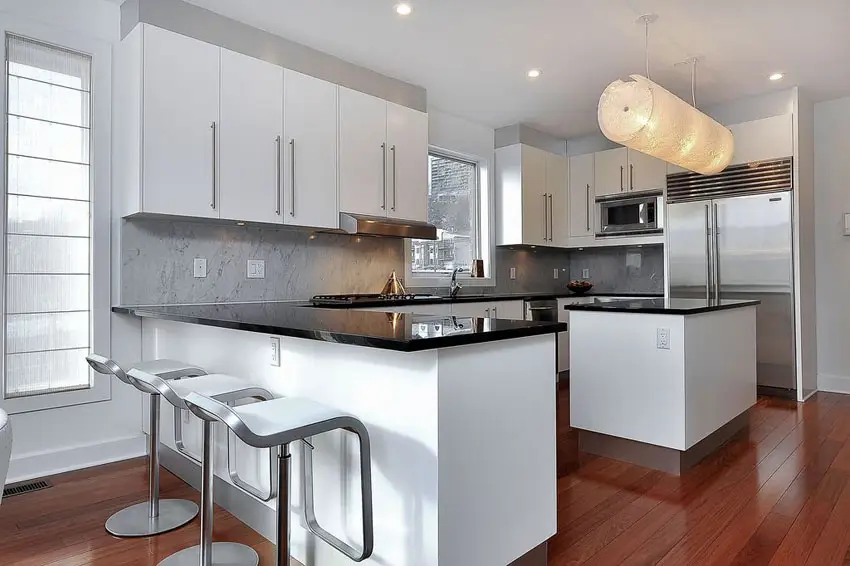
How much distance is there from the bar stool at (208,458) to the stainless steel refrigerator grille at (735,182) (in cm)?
434

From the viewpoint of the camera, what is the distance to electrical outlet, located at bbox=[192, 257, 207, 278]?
3273mm

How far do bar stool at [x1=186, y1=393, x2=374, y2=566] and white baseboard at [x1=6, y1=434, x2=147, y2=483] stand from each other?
Result: 1.79 metres

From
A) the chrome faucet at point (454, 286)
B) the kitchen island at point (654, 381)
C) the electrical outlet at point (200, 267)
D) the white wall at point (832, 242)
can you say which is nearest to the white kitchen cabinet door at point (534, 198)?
the chrome faucet at point (454, 286)

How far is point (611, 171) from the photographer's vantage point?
556 centimetres

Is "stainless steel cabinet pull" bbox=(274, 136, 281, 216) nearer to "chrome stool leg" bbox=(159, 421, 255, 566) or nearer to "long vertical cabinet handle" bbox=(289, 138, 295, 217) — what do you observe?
"long vertical cabinet handle" bbox=(289, 138, 295, 217)

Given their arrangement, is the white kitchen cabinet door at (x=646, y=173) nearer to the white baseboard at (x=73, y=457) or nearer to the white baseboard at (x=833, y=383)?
the white baseboard at (x=833, y=383)

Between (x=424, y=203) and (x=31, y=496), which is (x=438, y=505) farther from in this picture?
(x=424, y=203)

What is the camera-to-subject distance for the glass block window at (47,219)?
276 cm

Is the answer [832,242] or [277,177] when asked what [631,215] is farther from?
[277,177]

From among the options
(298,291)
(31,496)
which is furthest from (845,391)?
(31,496)

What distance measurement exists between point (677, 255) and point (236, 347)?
4112 mm

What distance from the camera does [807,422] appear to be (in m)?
3.75

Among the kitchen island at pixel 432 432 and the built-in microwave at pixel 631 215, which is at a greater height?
the built-in microwave at pixel 631 215

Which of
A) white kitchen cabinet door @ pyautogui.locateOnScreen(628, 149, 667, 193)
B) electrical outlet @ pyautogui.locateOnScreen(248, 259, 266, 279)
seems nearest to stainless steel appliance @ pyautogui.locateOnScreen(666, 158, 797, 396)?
white kitchen cabinet door @ pyautogui.locateOnScreen(628, 149, 667, 193)
